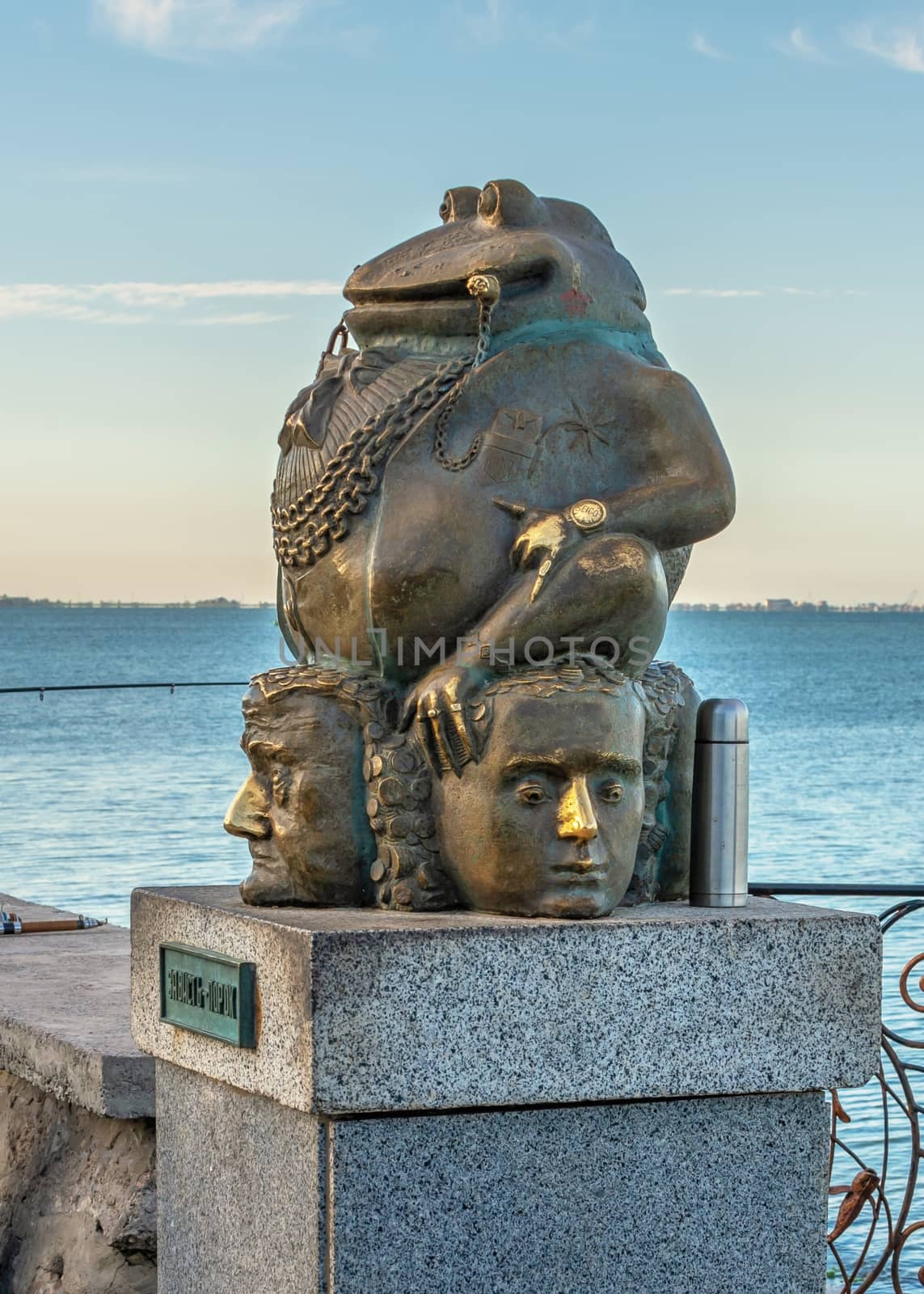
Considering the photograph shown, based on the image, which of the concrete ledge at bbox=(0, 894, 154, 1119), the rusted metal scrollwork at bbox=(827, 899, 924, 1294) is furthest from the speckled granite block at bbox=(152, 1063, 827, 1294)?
the concrete ledge at bbox=(0, 894, 154, 1119)

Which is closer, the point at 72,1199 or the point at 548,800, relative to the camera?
the point at 548,800

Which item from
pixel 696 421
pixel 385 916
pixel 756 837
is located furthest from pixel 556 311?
pixel 756 837

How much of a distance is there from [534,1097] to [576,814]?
0.58 meters

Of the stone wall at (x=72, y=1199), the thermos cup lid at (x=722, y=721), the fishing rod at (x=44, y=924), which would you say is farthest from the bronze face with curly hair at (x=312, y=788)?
the fishing rod at (x=44, y=924)

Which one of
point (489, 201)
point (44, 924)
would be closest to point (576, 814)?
point (489, 201)

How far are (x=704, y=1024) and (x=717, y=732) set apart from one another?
27.0 inches

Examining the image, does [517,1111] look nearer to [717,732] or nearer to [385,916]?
[385,916]

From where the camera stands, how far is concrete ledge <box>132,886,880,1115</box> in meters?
3.68

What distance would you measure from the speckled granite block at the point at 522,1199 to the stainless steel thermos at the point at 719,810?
1.58 feet

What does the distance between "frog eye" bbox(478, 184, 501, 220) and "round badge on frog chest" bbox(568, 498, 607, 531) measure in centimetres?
80

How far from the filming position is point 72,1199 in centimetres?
555

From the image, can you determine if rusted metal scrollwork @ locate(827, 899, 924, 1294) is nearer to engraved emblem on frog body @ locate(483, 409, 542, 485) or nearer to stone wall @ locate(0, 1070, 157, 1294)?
engraved emblem on frog body @ locate(483, 409, 542, 485)

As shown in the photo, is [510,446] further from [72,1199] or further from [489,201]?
[72,1199]

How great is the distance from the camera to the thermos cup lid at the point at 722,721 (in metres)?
4.23
